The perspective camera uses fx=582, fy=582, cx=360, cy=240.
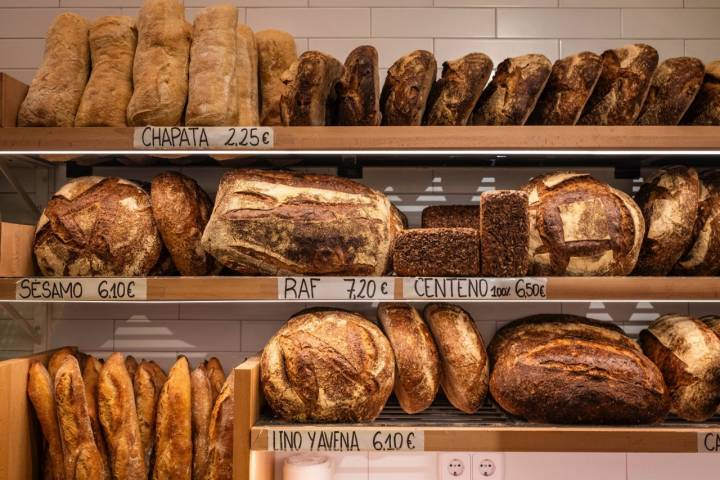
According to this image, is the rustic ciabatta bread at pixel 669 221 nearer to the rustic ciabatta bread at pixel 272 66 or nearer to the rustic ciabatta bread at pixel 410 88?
the rustic ciabatta bread at pixel 410 88

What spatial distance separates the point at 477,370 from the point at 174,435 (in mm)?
885

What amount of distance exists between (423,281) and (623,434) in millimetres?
653

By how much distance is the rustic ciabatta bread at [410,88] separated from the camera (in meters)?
1.66

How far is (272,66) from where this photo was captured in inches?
73.5

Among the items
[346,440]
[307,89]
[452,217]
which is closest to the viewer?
[346,440]

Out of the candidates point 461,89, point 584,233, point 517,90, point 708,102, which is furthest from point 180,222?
point 708,102

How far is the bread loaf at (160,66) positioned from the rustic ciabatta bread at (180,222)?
7.4 inches

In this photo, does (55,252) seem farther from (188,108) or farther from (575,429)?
(575,429)

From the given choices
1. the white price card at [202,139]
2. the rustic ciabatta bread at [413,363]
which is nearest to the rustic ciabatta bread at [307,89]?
the white price card at [202,139]

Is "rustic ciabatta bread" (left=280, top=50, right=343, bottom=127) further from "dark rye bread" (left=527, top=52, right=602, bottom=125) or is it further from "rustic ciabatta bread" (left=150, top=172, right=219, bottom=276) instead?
"dark rye bread" (left=527, top=52, right=602, bottom=125)

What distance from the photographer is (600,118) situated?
172 centimetres

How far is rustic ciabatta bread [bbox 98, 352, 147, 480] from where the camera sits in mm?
1637

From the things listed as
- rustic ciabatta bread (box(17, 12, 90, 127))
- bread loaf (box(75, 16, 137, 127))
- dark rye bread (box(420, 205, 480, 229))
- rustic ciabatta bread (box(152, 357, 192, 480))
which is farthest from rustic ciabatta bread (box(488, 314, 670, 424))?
rustic ciabatta bread (box(17, 12, 90, 127))

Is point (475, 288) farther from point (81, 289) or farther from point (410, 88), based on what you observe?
point (81, 289)
